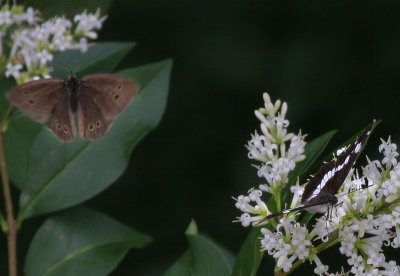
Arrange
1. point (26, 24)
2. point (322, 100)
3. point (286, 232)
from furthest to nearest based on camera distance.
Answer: point (322, 100)
point (26, 24)
point (286, 232)

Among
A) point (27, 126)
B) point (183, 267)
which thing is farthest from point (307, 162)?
point (27, 126)

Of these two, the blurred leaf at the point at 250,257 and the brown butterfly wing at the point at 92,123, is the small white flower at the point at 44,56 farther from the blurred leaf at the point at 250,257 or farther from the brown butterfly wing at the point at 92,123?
the blurred leaf at the point at 250,257

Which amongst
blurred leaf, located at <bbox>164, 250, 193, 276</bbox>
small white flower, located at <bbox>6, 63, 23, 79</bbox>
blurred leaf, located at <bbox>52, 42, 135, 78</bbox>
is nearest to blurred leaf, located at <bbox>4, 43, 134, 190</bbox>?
blurred leaf, located at <bbox>52, 42, 135, 78</bbox>

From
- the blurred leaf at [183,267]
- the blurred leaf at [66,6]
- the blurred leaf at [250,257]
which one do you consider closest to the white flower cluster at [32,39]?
the blurred leaf at [66,6]

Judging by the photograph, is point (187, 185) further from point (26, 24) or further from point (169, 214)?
point (26, 24)

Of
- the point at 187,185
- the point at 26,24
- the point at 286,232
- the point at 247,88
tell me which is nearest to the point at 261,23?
the point at 247,88

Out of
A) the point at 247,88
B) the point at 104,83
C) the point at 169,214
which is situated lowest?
the point at 169,214

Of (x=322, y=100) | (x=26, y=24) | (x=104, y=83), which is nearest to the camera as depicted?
(x=104, y=83)

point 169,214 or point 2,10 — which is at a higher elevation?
point 2,10

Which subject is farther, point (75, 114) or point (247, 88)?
point (247, 88)
